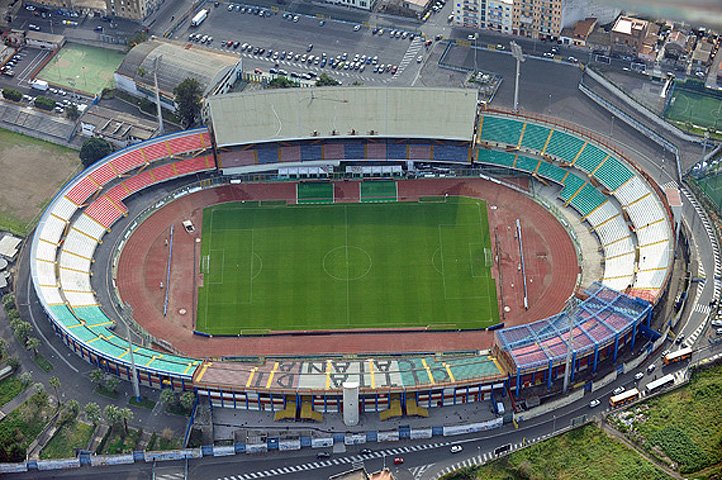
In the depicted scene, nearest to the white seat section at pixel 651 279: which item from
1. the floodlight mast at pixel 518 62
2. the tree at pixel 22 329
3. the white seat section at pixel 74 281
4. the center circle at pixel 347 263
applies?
the center circle at pixel 347 263

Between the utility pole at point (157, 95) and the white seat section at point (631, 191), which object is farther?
the utility pole at point (157, 95)

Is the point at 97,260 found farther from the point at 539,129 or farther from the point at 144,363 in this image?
the point at 539,129

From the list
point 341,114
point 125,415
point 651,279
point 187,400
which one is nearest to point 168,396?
point 187,400

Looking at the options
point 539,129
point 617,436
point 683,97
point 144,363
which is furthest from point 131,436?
point 683,97

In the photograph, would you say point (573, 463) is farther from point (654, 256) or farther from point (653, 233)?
point (653, 233)

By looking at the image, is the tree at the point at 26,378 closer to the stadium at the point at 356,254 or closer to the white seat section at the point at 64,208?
the stadium at the point at 356,254
